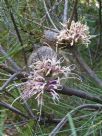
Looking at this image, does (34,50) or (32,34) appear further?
(34,50)

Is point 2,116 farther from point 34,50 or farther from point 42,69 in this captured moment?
point 34,50

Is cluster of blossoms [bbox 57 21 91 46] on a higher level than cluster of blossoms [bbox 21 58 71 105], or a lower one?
higher

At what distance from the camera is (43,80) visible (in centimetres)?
69

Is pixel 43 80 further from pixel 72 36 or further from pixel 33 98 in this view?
pixel 33 98

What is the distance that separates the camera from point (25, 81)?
2.41ft

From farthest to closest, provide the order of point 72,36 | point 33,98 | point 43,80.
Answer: point 33,98, point 72,36, point 43,80

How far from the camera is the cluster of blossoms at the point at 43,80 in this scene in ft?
2.26

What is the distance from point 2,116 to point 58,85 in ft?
0.49

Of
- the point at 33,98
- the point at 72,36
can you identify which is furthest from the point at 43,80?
the point at 33,98

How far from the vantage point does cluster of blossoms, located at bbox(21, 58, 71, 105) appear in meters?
0.69

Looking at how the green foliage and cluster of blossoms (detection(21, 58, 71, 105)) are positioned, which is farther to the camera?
the green foliage

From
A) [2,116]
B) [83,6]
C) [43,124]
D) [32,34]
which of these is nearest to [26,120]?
[43,124]

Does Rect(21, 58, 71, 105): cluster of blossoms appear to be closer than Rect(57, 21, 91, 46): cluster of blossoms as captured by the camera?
Yes

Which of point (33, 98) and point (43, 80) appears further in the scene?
point (33, 98)
